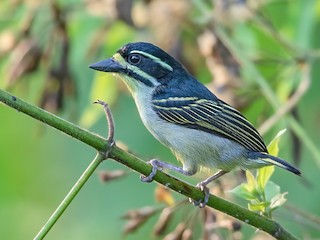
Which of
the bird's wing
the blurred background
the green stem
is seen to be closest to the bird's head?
the bird's wing

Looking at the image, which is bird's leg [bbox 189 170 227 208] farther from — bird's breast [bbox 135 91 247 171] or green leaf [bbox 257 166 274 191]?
green leaf [bbox 257 166 274 191]

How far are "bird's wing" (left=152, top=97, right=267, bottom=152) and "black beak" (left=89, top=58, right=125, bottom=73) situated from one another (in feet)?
0.90

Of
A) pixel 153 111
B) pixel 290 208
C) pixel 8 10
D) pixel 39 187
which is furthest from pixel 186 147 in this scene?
pixel 39 187

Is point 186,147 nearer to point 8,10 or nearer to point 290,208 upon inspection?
point 290,208

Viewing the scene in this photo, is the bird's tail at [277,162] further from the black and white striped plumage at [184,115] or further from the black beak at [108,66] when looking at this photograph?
the black beak at [108,66]

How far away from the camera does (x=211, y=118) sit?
12.8 feet

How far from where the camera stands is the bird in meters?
3.79

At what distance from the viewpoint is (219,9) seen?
461 cm

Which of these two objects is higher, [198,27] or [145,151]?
[198,27]

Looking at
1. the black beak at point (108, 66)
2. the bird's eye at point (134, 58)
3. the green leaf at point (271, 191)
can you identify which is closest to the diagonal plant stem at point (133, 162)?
the green leaf at point (271, 191)

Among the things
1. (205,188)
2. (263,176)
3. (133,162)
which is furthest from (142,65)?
(133,162)

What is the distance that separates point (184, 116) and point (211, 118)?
4.9 inches

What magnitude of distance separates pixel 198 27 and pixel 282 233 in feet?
6.42

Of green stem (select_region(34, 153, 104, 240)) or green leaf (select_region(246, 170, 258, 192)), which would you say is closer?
green stem (select_region(34, 153, 104, 240))
